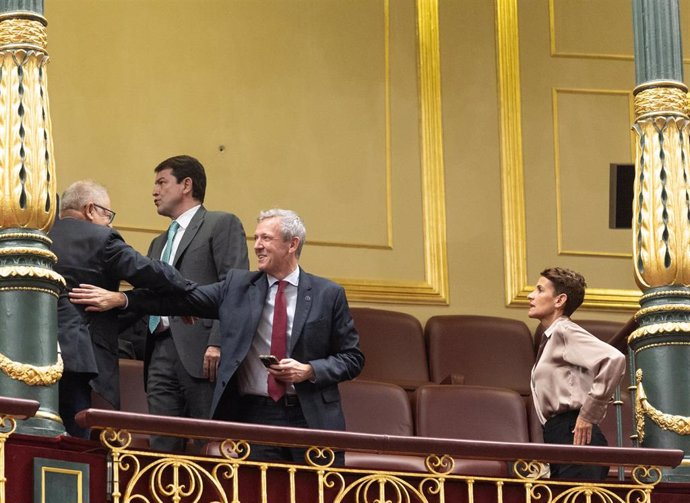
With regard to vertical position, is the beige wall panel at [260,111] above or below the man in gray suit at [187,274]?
above

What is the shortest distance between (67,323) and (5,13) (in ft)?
3.59

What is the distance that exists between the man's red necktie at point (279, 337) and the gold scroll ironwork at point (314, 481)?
11.3 inches

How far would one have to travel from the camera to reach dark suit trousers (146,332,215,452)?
7293 millimetres

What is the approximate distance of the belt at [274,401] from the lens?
6.82 meters

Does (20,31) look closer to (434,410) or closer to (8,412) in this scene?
(8,412)

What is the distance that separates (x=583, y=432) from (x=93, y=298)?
1.83 meters

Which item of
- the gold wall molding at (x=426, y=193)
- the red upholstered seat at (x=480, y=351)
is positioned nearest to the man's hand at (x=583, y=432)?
the red upholstered seat at (x=480, y=351)

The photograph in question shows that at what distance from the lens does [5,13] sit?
6.59 m

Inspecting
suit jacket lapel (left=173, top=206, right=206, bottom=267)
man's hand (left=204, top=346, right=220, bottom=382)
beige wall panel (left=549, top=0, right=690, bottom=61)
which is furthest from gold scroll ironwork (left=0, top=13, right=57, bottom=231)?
beige wall panel (left=549, top=0, right=690, bottom=61)

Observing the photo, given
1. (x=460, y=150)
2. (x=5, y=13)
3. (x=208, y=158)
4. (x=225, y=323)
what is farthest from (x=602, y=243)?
(x=5, y=13)

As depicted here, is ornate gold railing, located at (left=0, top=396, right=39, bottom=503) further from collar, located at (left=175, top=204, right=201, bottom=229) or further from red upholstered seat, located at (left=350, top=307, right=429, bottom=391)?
red upholstered seat, located at (left=350, top=307, right=429, bottom=391)

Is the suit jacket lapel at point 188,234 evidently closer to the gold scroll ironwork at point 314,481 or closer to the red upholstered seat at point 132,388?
the red upholstered seat at point 132,388

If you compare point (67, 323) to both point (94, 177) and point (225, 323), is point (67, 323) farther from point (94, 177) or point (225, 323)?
point (94, 177)

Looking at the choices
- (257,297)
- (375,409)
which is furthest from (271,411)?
(375,409)
